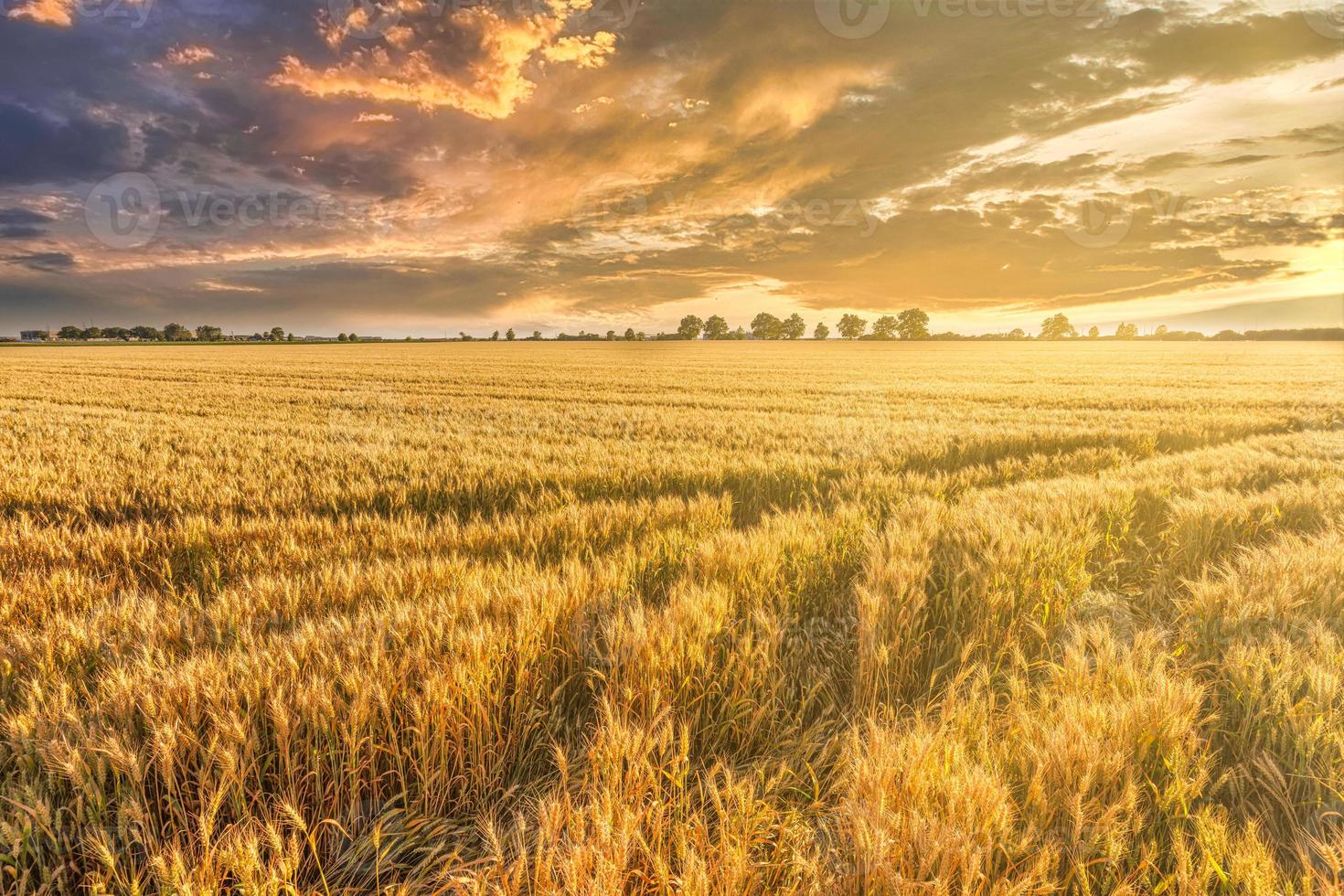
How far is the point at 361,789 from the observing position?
184cm

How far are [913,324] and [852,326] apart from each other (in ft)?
57.7

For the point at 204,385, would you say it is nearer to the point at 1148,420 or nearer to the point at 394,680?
the point at 394,680

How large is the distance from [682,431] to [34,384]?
32.3 metres

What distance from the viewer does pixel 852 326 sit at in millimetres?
157000

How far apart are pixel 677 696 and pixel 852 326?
543ft

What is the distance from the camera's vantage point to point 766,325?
156125 millimetres

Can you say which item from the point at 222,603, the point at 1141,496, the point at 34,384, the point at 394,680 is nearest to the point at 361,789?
the point at 394,680

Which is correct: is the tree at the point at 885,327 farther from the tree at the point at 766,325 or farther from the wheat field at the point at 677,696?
the wheat field at the point at 677,696

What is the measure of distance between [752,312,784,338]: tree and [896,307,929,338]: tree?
98.2ft

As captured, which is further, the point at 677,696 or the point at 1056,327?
the point at 1056,327

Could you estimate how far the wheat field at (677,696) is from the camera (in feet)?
4.81

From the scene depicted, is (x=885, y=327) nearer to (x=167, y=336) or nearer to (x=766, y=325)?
(x=766, y=325)

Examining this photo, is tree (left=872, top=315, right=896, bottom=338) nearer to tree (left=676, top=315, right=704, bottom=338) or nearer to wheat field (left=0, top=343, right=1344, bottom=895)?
tree (left=676, top=315, right=704, bottom=338)

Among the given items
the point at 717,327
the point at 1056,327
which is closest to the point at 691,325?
the point at 717,327
